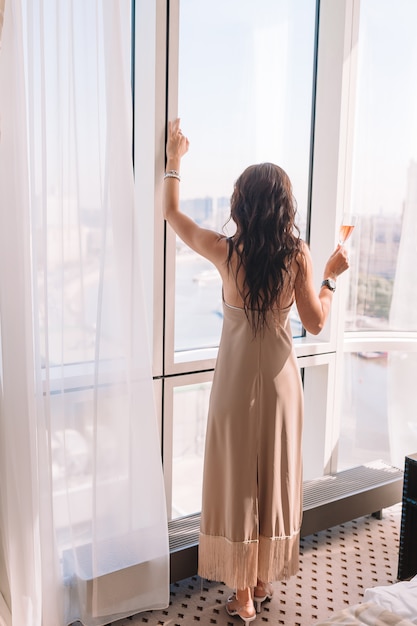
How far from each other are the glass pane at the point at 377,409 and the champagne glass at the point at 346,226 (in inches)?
27.2

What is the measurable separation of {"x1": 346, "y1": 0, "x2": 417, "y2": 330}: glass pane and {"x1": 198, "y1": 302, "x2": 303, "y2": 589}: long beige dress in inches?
46.4

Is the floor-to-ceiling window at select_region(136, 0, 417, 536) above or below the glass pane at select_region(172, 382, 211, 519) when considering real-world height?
above

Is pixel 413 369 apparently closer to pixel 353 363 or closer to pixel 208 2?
pixel 353 363

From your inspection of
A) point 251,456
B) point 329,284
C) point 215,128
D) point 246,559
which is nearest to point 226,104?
point 215,128

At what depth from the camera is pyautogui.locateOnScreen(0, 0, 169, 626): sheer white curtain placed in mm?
1758

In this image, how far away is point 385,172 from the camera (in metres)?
3.11

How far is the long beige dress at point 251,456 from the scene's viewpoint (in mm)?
2080

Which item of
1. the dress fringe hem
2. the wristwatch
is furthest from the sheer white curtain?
the wristwatch

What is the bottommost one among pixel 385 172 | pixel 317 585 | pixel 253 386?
pixel 317 585

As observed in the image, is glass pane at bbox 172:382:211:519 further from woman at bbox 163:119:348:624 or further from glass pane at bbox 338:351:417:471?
glass pane at bbox 338:351:417:471

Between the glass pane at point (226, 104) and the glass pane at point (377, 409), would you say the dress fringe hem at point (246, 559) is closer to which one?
the glass pane at point (226, 104)

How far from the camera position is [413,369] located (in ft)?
10.6

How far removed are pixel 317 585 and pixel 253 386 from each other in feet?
3.09

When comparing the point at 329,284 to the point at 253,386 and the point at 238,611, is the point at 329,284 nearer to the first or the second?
the point at 253,386
